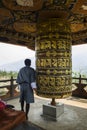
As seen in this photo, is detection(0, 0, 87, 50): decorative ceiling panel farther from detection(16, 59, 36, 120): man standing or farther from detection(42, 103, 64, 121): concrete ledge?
detection(42, 103, 64, 121): concrete ledge

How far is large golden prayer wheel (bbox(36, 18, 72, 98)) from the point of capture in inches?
148

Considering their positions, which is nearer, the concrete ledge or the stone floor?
the stone floor

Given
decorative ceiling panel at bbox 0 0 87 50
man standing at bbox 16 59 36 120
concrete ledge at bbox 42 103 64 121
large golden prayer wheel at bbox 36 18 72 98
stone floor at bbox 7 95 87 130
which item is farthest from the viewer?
→ concrete ledge at bbox 42 103 64 121

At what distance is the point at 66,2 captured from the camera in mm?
3191

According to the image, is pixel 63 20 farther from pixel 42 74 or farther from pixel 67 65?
pixel 42 74

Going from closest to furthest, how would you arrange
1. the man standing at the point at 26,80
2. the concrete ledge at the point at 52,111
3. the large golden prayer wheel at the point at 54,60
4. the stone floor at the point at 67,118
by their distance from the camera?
the large golden prayer wheel at the point at 54,60
the stone floor at the point at 67,118
the man standing at the point at 26,80
the concrete ledge at the point at 52,111

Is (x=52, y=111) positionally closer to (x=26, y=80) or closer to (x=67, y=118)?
(x=67, y=118)

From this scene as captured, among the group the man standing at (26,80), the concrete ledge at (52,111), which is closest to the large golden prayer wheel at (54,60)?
the man standing at (26,80)

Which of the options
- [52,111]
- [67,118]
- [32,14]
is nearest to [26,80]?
[52,111]

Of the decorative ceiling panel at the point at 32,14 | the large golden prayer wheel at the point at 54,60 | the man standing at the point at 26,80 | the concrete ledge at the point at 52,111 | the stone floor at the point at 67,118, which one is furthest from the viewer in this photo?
the concrete ledge at the point at 52,111

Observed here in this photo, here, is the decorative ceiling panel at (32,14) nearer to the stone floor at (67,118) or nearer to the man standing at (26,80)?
the man standing at (26,80)

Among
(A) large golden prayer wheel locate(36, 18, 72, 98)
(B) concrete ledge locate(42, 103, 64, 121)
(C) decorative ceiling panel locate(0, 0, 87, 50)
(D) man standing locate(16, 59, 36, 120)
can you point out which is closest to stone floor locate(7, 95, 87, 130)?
(B) concrete ledge locate(42, 103, 64, 121)

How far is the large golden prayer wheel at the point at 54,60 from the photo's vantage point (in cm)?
376

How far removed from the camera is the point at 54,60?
3.77 metres
